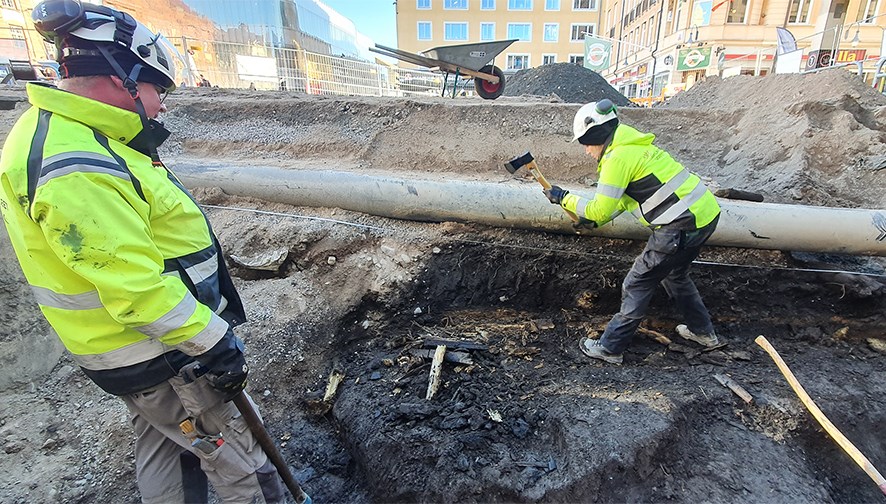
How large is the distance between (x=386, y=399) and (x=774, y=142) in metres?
6.16

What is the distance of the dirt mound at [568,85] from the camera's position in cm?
1105

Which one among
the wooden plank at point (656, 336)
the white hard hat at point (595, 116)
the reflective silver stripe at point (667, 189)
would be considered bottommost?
the wooden plank at point (656, 336)

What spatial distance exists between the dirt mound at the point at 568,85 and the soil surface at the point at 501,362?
577 centimetres

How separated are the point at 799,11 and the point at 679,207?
1178 inches

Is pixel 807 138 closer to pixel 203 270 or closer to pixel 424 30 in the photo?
pixel 203 270

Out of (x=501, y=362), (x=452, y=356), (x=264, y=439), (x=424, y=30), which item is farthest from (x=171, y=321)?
(x=424, y=30)

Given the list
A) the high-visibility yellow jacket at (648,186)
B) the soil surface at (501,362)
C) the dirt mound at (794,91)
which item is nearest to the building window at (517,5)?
the dirt mound at (794,91)

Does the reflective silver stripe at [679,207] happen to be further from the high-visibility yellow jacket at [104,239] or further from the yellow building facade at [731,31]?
the yellow building facade at [731,31]

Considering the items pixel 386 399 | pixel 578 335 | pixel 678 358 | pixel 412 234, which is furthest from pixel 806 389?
pixel 412 234

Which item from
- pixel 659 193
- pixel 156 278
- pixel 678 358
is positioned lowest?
pixel 678 358

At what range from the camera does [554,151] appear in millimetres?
5891

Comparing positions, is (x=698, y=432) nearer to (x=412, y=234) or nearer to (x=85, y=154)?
(x=412, y=234)

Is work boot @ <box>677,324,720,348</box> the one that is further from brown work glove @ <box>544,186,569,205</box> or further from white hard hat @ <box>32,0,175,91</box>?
white hard hat @ <box>32,0,175,91</box>

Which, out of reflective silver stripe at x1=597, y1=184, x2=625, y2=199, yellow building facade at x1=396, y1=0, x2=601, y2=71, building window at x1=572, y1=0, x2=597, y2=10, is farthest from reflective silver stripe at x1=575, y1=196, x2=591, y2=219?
building window at x1=572, y1=0, x2=597, y2=10
